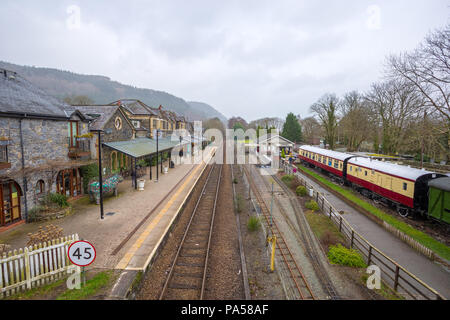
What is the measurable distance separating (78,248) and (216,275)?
4.52 meters

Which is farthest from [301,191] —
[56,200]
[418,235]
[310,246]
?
[56,200]

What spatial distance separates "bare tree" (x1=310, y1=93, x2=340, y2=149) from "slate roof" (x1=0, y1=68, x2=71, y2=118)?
140 ft

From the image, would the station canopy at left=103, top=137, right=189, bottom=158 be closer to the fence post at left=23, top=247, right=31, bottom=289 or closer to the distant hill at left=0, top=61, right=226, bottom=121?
the fence post at left=23, top=247, right=31, bottom=289

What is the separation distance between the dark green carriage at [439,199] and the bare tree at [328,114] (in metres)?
33.6

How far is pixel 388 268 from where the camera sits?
8.25 meters

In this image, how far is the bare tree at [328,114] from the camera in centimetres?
4466

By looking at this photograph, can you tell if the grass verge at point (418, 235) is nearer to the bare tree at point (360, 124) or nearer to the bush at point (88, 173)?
the bush at point (88, 173)

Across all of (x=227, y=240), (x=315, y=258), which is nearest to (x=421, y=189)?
(x=315, y=258)

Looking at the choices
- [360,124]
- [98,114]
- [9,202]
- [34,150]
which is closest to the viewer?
[9,202]

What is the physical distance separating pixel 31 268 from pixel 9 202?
6.11m

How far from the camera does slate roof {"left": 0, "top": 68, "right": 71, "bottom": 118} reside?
36.3 ft

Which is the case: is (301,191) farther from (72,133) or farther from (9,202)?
(9,202)

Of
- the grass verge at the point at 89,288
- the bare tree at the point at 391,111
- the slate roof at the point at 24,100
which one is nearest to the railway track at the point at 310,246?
the grass verge at the point at 89,288

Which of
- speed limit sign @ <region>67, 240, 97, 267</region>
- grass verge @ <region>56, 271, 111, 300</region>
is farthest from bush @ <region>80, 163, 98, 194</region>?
speed limit sign @ <region>67, 240, 97, 267</region>
